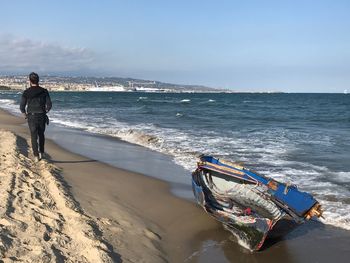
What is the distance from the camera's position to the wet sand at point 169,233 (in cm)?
554

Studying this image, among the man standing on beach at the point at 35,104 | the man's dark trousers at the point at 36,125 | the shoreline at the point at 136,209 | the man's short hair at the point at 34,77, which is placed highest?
the man's short hair at the point at 34,77

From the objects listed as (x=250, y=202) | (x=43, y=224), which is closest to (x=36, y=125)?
(x=43, y=224)

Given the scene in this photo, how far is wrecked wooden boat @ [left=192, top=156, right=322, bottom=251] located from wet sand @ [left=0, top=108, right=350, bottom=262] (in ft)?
0.81

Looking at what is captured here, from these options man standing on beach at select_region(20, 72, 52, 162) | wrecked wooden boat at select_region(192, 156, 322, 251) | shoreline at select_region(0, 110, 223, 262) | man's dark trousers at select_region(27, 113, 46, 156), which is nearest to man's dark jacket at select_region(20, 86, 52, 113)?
man standing on beach at select_region(20, 72, 52, 162)

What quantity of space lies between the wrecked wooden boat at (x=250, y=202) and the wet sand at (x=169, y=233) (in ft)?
0.81

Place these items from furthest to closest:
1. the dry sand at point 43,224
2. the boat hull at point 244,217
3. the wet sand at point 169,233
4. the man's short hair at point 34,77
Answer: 1. the man's short hair at point 34,77
2. the boat hull at point 244,217
3. the wet sand at point 169,233
4. the dry sand at point 43,224

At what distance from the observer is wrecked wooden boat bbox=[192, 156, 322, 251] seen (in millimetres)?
5855

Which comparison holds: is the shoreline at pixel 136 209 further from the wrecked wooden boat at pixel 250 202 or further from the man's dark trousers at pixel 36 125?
the man's dark trousers at pixel 36 125

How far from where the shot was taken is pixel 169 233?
6.31 metres

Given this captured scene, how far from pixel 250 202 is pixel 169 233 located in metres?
1.61

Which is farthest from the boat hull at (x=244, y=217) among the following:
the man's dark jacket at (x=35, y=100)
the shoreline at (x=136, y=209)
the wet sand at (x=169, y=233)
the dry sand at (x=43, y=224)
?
the man's dark jacket at (x=35, y=100)

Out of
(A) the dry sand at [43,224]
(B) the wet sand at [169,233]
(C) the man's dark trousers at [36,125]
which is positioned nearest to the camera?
(A) the dry sand at [43,224]

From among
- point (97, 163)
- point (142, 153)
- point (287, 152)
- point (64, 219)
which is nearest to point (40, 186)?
point (64, 219)

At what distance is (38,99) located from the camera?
9219 millimetres
